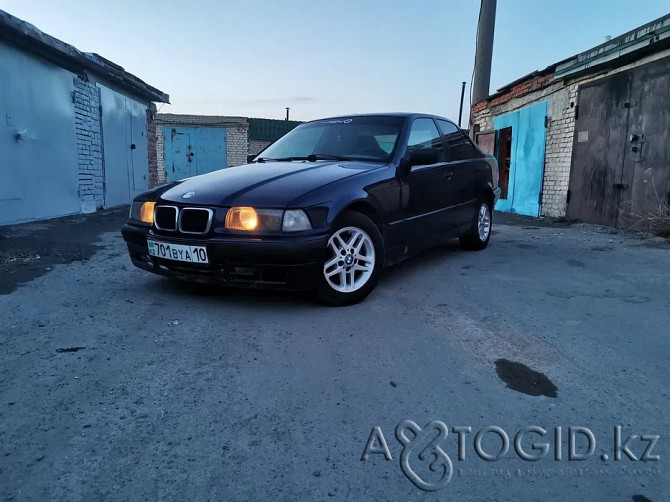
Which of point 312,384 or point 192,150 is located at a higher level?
point 192,150

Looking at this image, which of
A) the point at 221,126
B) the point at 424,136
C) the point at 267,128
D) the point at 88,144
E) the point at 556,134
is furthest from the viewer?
the point at 267,128

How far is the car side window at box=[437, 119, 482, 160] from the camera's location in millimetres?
4816

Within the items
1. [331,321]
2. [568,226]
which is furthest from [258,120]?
[331,321]

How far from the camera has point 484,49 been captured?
14.8 m

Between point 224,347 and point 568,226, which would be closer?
point 224,347

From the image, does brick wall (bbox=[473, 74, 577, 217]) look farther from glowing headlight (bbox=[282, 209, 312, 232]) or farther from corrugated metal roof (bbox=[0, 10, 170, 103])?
corrugated metal roof (bbox=[0, 10, 170, 103])

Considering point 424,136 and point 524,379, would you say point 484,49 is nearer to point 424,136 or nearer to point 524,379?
point 424,136

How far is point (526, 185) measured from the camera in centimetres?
1016

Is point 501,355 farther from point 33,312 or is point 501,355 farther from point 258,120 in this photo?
point 258,120

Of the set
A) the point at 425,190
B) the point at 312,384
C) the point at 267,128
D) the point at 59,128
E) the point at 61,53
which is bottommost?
the point at 312,384

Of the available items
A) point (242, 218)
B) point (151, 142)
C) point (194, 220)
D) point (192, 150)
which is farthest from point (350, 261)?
point (192, 150)

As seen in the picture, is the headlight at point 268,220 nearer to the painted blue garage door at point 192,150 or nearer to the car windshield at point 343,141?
the car windshield at point 343,141

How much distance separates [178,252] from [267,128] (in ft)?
73.7

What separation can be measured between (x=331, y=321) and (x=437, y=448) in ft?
A: 4.46
